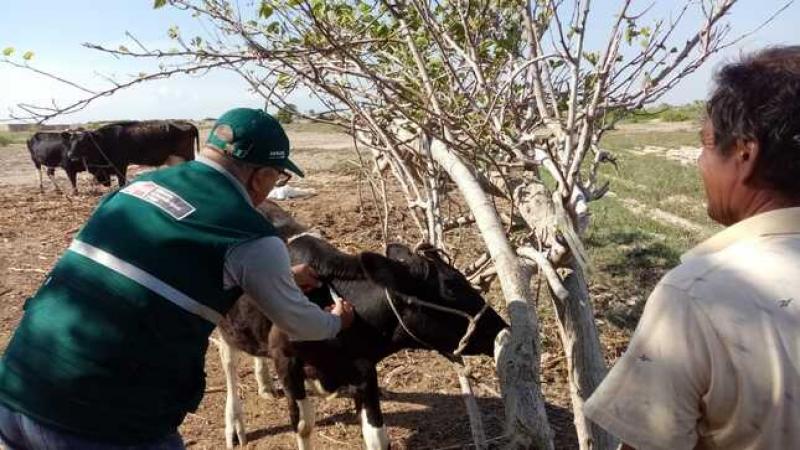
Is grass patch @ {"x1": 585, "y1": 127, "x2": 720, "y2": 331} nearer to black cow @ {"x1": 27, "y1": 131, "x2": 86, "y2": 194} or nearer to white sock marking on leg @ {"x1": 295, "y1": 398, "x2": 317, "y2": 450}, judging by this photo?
white sock marking on leg @ {"x1": 295, "y1": 398, "x2": 317, "y2": 450}

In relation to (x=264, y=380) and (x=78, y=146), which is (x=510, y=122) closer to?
(x=264, y=380)

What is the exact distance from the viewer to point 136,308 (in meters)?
2.53

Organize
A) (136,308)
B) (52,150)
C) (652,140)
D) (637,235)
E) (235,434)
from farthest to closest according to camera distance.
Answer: (652,140), (52,150), (637,235), (235,434), (136,308)

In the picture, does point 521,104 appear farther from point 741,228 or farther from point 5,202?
point 5,202

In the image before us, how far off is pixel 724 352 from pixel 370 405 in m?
3.77

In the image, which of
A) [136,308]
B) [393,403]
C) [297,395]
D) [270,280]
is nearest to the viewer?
[136,308]

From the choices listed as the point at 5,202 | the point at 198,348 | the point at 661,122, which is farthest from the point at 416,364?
the point at 661,122

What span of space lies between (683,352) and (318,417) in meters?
5.09

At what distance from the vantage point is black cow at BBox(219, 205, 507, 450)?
15.2 feet

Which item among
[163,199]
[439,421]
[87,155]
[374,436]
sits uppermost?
[163,199]

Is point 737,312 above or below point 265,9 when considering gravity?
below

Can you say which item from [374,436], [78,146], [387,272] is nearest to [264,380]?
[374,436]

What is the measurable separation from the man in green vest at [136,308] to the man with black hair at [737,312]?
4.79 feet

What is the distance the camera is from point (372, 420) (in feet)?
16.5
